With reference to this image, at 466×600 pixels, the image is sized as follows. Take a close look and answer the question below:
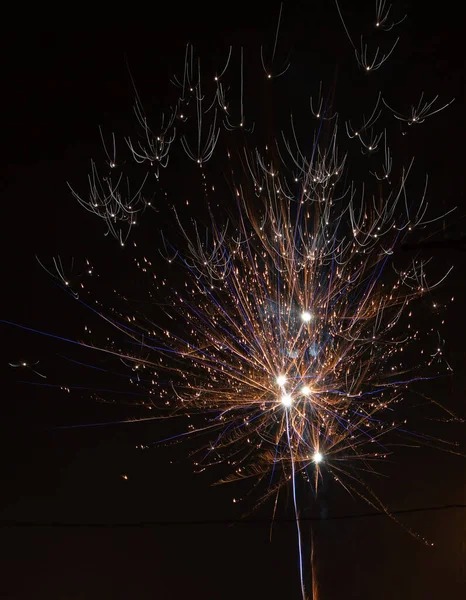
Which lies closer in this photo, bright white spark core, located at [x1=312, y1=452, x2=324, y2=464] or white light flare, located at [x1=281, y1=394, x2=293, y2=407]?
white light flare, located at [x1=281, y1=394, x2=293, y2=407]

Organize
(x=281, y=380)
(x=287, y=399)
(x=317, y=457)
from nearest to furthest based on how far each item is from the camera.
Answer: (x=281, y=380) < (x=287, y=399) < (x=317, y=457)

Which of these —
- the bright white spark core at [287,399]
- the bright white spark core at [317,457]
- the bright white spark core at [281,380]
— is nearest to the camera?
the bright white spark core at [281,380]

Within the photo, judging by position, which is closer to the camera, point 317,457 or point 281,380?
point 281,380

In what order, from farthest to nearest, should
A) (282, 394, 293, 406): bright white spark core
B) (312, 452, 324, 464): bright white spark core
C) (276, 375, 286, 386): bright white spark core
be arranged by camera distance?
(312, 452, 324, 464): bright white spark core
(282, 394, 293, 406): bright white spark core
(276, 375, 286, 386): bright white spark core

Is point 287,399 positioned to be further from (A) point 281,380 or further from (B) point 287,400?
(A) point 281,380

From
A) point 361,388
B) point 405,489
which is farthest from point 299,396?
point 405,489

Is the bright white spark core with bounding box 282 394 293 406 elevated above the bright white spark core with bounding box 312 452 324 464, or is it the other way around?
the bright white spark core with bounding box 282 394 293 406

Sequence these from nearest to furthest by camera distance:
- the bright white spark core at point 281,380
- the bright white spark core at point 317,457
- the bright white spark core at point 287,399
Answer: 1. the bright white spark core at point 281,380
2. the bright white spark core at point 287,399
3. the bright white spark core at point 317,457

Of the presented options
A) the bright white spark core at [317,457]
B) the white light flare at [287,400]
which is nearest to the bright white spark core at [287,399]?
the white light flare at [287,400]

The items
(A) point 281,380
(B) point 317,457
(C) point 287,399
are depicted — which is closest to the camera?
(A) point 281,380

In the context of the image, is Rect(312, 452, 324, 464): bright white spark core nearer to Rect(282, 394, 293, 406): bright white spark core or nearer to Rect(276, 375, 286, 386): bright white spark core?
Rect(282, 394, 293, 406): bright white spark core

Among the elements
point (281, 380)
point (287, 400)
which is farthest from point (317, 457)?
point (281, 380)

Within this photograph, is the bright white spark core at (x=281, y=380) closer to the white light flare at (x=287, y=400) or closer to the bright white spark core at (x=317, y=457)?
the white light flare at (x=287, y=400)

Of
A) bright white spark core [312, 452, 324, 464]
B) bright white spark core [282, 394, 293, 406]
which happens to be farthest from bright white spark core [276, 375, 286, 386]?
bright white spark core [312, 452, 324, 464]
